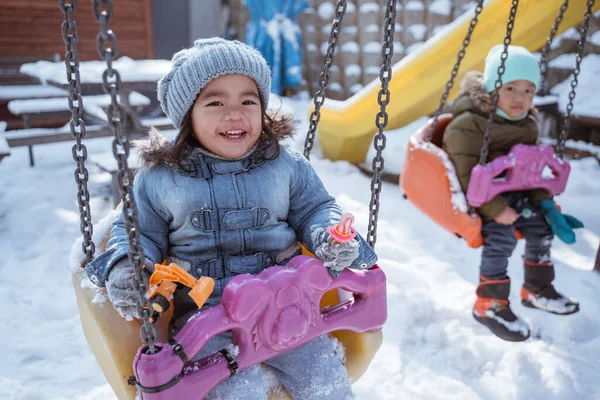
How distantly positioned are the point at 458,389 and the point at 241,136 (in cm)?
106

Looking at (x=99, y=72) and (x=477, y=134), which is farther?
(x=99, y=72)

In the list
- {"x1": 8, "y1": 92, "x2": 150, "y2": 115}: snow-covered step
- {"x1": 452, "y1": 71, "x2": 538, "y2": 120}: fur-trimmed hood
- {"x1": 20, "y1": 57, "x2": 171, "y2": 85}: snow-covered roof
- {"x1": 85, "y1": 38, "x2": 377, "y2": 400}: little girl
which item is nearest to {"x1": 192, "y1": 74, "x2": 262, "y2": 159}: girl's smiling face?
{"x1": 85, "y1": 38, "x2": 377, "y2": 400}: little girl

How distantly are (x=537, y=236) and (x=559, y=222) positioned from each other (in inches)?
4.0

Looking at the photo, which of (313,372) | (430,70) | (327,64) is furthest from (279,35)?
(313,372)

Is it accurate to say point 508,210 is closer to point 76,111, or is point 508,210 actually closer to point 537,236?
point 537,236

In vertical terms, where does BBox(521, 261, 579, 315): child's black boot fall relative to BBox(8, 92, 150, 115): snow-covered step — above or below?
below

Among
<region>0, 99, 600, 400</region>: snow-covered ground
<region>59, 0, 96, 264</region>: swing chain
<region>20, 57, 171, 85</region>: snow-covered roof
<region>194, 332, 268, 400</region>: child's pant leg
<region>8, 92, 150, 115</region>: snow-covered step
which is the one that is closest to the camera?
<region>59, 0, 96, 264</region>: swing chain

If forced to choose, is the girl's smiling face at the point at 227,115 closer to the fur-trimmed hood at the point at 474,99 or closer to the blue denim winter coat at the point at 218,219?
the blue denim winter coat at the point at 218,219

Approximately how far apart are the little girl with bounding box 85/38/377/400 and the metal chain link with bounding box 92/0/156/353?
1.01 feet

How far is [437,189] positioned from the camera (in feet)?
6.49

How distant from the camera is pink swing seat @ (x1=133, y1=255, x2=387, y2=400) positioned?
36.7 inches

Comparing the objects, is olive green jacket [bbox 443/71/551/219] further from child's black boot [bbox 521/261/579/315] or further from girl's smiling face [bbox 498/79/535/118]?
child's black boot [bbox 521/261/579/315]

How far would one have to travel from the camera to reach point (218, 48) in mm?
1220

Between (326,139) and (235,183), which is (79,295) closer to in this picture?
(235,183)
